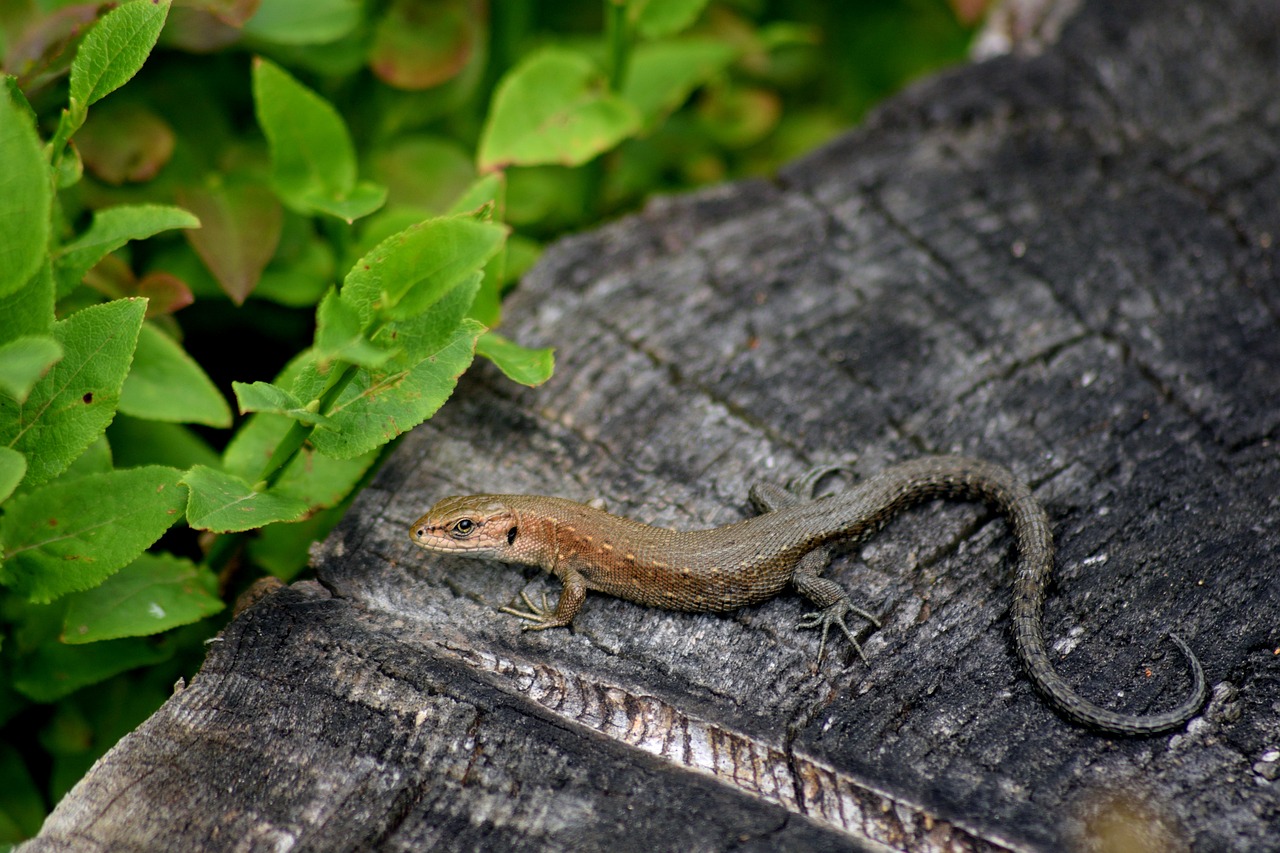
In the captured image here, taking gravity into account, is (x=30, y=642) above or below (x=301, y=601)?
below

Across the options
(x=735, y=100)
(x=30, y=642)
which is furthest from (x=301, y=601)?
(x=735, y=100)

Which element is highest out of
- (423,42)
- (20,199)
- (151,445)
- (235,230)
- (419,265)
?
(419,265)

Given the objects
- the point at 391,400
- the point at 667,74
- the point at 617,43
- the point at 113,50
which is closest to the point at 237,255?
the point at 113,50

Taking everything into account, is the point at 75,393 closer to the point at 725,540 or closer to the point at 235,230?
the point at 235,230

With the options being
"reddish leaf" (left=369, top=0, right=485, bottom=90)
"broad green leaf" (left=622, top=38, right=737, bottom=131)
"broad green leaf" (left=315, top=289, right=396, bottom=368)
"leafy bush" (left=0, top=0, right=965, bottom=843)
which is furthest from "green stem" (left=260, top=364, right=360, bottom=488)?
"broad green leaf" (left=622, top=38, right=737, bottom=131)

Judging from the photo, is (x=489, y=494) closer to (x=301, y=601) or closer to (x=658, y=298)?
(x=301, y=601)
